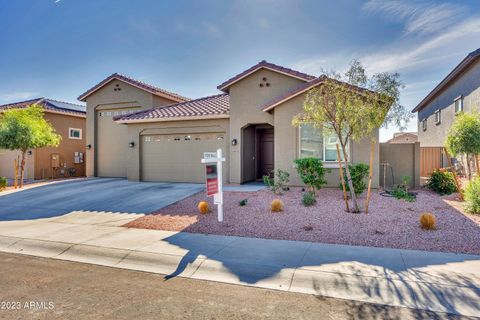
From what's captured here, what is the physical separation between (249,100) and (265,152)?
341 centimetres

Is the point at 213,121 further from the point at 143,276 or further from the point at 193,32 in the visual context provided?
the point at 143,276

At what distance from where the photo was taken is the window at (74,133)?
21.5 m

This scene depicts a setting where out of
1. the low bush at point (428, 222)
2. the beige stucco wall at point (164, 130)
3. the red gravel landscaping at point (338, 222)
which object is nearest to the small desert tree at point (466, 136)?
the red gravel landscaping at point (338, 222)

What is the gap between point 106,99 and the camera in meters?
18.9

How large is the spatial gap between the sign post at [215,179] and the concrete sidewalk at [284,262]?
121 centimetres

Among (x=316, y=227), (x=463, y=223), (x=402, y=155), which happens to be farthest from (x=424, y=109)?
(x=316, y=227)

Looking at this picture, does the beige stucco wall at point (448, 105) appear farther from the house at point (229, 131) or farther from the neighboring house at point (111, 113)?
the neighboring house at point (111, 113)

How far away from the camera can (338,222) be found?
24.5 ft

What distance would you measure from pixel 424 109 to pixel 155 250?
27.8m

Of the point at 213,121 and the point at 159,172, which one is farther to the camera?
the point at 159,172

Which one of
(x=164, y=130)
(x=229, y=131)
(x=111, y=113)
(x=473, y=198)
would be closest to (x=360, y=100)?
(x=473, y=198)

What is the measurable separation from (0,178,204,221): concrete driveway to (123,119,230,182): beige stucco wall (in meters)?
1.82

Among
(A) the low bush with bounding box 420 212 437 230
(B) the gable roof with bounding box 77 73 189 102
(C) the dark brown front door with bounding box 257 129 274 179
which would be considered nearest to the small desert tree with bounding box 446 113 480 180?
(A) the low bush with bounding box 420 212 437 230

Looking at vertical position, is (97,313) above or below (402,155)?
below
